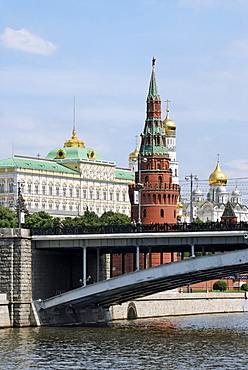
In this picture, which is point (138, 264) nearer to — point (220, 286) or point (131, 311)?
point (131, 311)

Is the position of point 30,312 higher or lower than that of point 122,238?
lower

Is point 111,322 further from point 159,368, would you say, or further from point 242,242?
point 159,368

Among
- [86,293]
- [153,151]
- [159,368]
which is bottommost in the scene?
[159,368]

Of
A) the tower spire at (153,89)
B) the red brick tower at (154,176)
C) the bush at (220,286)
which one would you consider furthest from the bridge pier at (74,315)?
the bush at (220,286)

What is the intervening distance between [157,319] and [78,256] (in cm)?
849

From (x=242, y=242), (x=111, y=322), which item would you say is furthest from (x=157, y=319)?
(x=242, y=242)

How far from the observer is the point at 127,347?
59.3m

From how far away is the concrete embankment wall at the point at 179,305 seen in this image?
82.2m

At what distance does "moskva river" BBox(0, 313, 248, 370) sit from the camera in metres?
52.9

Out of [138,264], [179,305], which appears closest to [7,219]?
[179,305]

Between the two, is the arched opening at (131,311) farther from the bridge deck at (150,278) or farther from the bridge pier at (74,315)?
the bridge deck at (150,278)

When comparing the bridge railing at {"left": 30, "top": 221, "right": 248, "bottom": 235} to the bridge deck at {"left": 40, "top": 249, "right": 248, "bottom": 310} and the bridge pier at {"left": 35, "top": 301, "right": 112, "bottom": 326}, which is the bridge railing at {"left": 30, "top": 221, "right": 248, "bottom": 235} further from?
the bridge pier at {"left": 35, "top": 301, "right": 112, "bottom": 326}

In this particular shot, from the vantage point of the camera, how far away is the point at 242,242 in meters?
65.1

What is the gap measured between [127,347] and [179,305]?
29559 millimetres
